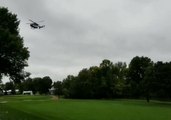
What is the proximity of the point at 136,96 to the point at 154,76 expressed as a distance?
45695 millimetres

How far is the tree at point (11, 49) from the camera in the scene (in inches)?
2275

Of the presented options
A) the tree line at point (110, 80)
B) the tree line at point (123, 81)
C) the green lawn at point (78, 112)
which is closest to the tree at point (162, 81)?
the tree line at point (123, 81)

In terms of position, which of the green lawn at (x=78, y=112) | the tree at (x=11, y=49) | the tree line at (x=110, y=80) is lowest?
the green lawn at (x=78, y=112)

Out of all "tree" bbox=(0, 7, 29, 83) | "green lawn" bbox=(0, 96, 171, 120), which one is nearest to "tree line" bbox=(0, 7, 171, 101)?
"green lawn" bbox=(0, 96, 171, 120)

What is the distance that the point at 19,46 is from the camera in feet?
196

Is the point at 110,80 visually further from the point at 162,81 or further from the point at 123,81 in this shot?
the point at 162,81

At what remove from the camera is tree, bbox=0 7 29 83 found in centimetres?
5778

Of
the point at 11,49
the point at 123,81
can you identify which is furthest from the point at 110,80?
the point at 11,49

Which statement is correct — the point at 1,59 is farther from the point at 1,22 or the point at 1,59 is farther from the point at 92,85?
the point at 92,85

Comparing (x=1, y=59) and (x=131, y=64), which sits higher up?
(x=131, y=64)

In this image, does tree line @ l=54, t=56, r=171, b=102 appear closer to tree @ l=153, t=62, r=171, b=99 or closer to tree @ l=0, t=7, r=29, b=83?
tree @ l=153, t=62, r=171, b=99

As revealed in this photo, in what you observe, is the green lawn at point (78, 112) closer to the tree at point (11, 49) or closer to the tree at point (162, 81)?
the tree at point (11, 49)

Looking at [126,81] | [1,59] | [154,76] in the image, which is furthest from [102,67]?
[1,59]

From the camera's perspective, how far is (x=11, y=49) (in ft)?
194
